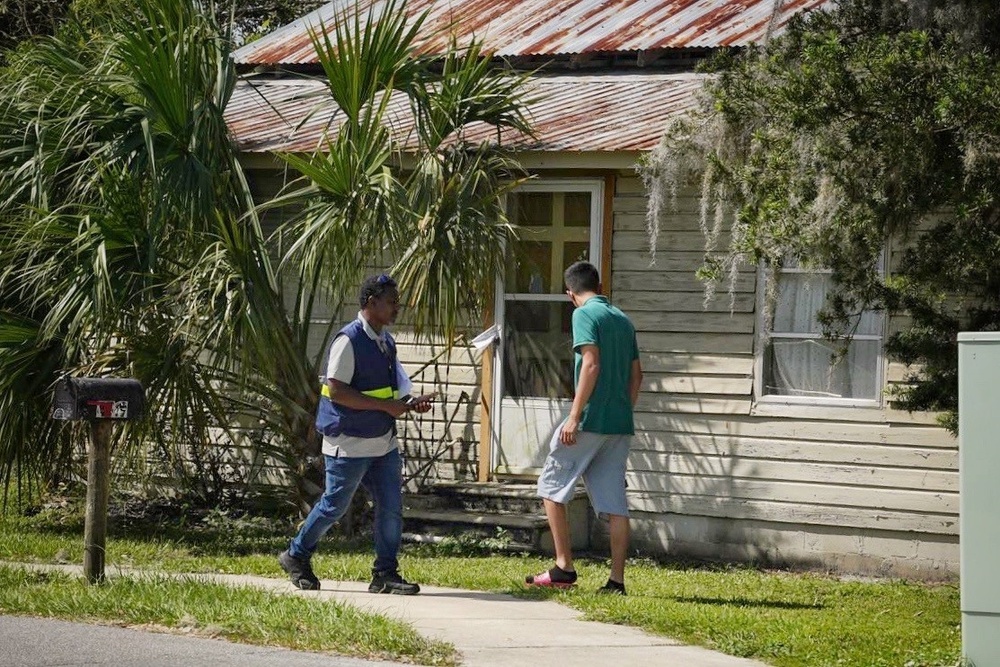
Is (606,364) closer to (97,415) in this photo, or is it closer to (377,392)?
(377,392)

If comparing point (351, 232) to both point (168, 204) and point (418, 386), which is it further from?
point (418, 386)

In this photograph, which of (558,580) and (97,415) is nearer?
(97,415)

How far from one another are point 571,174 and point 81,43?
3.84 m

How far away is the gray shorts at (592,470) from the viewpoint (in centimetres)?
860

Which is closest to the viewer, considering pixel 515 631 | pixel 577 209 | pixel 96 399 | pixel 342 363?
pixel 515 631

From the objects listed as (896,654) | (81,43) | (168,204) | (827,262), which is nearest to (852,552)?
(827,262)

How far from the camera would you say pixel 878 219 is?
8.25 m

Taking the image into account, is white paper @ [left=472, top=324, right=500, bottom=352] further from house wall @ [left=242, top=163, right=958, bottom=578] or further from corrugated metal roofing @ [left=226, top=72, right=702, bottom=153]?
corrugated metal roofing @ [left=226, top=72, right=702, bottom=153]

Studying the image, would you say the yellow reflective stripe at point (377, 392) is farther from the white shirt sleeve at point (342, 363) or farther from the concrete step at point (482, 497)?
the concrete step at point (482, 497)

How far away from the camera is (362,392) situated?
8344mm

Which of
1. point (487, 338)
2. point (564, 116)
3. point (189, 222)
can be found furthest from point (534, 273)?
point (189, 222)

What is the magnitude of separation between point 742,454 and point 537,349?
6.33 ft

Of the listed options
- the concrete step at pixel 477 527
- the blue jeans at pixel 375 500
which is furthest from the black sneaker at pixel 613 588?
the concrete step at pixel 477 527

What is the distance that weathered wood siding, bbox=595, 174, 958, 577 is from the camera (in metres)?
10.6
